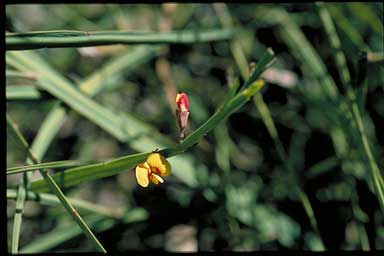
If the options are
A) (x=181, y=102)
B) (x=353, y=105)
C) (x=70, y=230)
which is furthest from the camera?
(x=70, y=230)

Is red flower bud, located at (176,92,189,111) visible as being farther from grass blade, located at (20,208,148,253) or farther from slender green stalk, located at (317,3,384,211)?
grass blade, located at (20,208,148,253)

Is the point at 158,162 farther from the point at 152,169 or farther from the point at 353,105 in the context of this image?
the point at 353,105

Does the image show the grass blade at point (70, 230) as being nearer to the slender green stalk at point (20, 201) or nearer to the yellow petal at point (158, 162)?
the slender green stalk at point (20, 201)

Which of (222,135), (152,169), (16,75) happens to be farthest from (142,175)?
(222,135)

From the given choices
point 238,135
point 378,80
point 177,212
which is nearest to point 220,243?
point 177,212

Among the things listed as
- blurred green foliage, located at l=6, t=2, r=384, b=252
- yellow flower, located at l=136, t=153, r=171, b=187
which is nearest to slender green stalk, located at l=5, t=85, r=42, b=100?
blurred green foliage, located at l=6, t=2, r=384, b=252

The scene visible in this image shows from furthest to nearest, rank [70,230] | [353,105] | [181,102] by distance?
[70,230] < [353,105] < [181,102]

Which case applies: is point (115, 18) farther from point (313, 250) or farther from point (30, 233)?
point (313, 250)
